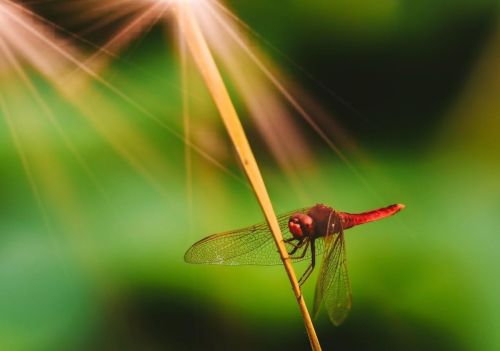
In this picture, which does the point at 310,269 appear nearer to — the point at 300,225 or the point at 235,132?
the point at 300,225

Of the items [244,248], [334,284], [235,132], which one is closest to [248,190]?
[244,248]

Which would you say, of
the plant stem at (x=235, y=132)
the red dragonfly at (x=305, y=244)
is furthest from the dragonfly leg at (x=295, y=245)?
the plant stem at (x=235, y=132)

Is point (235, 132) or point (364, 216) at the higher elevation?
point (235, 132)

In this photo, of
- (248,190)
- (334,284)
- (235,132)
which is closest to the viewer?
(235,132)

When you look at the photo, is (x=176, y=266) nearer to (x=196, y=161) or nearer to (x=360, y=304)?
(x=196, y=161)

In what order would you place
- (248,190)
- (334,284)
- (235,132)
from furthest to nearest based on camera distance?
(248,190), (334,284), (235,132)

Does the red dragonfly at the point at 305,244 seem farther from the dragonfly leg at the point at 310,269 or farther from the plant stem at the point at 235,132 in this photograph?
the plant stem at the point at 235,132

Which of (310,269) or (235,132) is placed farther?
(310,269)
